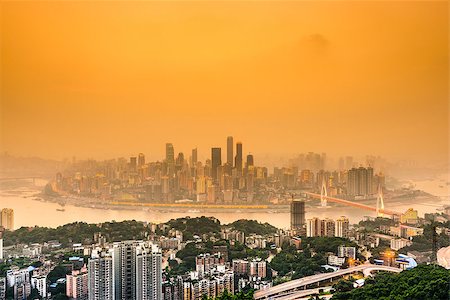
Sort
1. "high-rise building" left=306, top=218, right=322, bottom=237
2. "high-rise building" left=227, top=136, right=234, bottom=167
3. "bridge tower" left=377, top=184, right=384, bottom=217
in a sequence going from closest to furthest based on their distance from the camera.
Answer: "high-rise building" left=306, top=218, right=322, bottom=237
"high-rise building" left=227, top=136, right=234, bottom=167
"bridge tower" left=377, top=184, right=384, bottom=217

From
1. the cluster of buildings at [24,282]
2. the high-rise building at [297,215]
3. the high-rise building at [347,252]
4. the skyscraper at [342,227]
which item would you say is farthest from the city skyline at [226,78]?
the cluster of buildings at [24,282]

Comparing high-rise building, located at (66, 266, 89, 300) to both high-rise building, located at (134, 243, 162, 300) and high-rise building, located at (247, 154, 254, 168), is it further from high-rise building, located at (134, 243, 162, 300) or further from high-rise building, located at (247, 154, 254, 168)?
high-rise building, located at (247, 154, 254, 168)

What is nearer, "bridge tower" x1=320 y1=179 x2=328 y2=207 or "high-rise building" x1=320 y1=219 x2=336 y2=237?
"high-rise building" x1=320 y1=219 x2=336 y2=237

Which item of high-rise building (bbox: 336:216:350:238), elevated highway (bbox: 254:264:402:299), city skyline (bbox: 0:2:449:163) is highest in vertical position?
city skyline (bbox: 0:2:449:163)

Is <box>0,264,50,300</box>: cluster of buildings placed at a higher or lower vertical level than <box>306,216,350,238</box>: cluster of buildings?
lower

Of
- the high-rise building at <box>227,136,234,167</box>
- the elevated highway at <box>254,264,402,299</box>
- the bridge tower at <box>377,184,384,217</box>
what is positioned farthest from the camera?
the bridge tower at <box>377,184,384,217</box>

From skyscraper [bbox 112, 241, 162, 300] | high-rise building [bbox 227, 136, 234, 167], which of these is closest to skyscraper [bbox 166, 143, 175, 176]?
high-rise building [bbox 227, 136, 234, 167]
